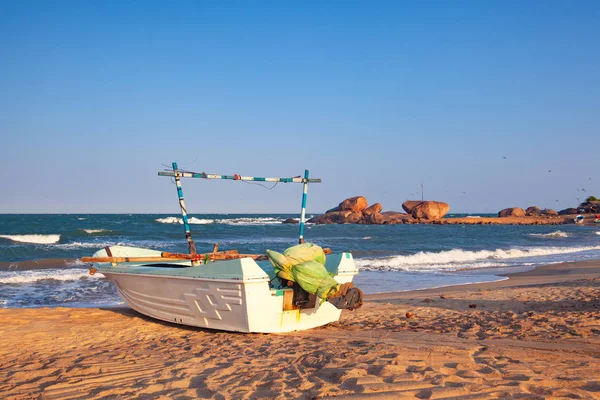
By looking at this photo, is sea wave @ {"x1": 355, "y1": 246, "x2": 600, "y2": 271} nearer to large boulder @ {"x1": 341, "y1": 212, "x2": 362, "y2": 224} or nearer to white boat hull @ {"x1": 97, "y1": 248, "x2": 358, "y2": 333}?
white boat hull @ {"x1": 97, "y1": 248, "x2": 358, "y2": 333}

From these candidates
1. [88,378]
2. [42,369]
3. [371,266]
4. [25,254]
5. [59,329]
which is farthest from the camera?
[25,254]

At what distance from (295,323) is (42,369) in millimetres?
3044

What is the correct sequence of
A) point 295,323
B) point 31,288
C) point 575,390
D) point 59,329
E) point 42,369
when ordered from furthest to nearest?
1. point 31,288
2. point 59,329
3. point 295,323
4. point 42,369
5. point 575,390

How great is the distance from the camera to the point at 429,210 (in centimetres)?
7062

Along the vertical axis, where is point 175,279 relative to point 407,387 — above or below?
above

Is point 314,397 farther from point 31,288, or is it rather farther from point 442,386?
point 31,288

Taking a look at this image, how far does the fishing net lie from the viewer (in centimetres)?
633

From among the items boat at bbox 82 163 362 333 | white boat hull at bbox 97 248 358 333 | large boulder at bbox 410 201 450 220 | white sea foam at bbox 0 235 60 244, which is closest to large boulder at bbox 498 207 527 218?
large boulder at bbox 410 201 450 220

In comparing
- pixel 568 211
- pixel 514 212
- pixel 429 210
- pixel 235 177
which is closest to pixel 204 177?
pixel 235 177

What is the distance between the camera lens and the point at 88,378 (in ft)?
16.1

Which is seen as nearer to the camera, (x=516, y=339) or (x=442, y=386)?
(x=442, y=386)

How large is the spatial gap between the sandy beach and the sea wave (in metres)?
10.7

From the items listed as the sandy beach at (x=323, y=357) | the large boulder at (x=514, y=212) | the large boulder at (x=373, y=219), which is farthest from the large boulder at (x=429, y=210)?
the sandy beach at (x=323, y=357)

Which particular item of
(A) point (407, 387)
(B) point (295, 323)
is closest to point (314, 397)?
(A) point (407, 387)
